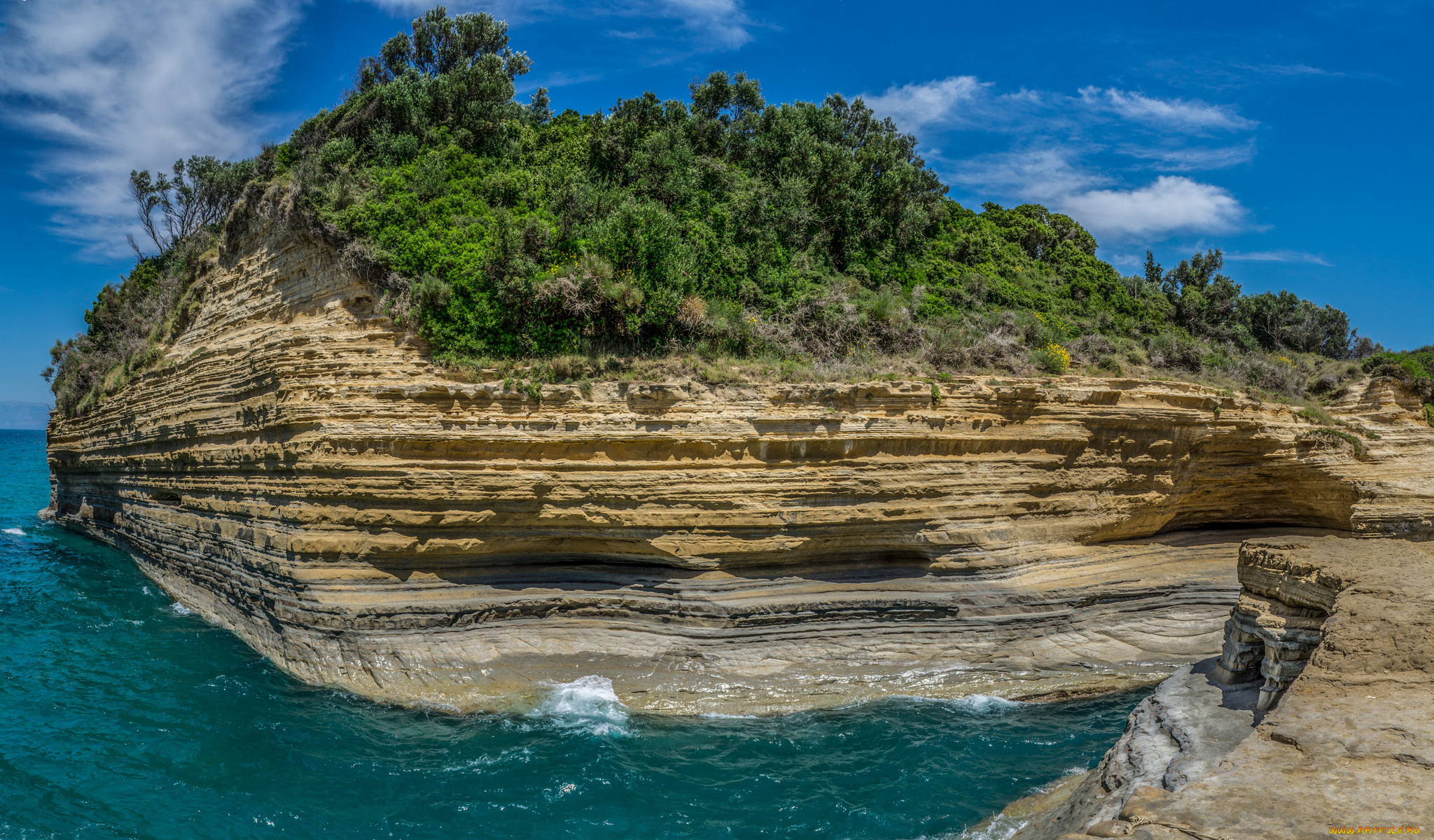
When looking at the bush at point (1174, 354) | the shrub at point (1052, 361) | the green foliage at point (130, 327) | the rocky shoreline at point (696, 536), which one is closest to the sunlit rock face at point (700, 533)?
the rocky shoreline at point (696, 536)

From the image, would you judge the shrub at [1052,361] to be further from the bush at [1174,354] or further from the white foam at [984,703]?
the white foam at [984,703]

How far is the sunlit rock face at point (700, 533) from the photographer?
12.5 m

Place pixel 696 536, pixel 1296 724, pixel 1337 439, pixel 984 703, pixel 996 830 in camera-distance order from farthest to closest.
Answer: pixel 1337 439
pixel 696 536
pixel 984 703
pixel 996 830
pixel 1296 724

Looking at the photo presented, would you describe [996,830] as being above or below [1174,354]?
below

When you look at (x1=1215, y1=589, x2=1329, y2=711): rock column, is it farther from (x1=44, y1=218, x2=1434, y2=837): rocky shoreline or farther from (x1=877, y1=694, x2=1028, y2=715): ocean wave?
(x1=877, y1=694, x2=1028, y2=715): ocean wave

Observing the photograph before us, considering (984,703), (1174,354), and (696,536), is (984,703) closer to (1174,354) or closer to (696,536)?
(696,536)

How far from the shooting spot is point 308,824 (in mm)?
9000

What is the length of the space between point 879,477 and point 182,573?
18985 mm

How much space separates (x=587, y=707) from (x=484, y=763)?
201 centimetres

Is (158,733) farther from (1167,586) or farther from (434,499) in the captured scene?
(1167,586)

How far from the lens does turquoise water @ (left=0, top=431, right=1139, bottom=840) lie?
9070mm

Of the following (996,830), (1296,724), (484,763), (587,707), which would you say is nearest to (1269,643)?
(1296,724)

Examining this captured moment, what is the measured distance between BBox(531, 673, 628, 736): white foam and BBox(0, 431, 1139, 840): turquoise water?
40 mm

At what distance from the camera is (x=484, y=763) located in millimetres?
10289
